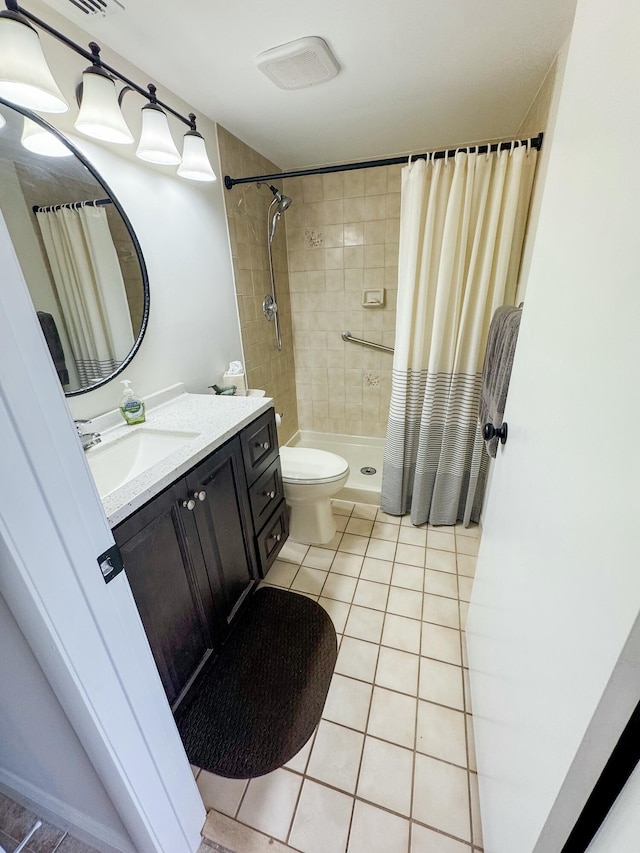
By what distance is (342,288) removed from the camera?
2566 millimetres

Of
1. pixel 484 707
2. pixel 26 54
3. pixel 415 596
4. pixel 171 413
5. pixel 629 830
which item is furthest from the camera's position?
pixel 415 596

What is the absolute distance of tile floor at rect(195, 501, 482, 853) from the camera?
2.98 ft

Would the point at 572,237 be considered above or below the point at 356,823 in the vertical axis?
above

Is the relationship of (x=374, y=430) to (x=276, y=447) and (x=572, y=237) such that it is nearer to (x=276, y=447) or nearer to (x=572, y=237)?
(x=276, y=447)

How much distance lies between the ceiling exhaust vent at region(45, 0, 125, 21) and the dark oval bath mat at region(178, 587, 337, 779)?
219 cm

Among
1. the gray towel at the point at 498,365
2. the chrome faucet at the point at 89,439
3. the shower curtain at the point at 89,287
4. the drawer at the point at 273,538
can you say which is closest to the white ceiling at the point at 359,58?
the shower curtain at the point at 89,287

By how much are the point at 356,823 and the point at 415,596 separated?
796mm

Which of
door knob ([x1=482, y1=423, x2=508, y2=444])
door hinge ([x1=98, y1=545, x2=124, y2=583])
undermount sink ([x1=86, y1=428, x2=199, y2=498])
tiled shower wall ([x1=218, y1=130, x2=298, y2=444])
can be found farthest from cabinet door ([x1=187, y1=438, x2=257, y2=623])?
tiled shower wall ([x1=218, y1=130, x2=298, y2=444])

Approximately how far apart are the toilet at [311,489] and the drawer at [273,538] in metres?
0.08

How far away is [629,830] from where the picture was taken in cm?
40

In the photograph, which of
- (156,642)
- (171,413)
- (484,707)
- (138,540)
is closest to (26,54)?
(171,413)

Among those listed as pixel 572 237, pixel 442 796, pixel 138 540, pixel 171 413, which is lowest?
pixel 442 796

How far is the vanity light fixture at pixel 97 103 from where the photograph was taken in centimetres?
101

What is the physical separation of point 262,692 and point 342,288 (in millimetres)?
2457
